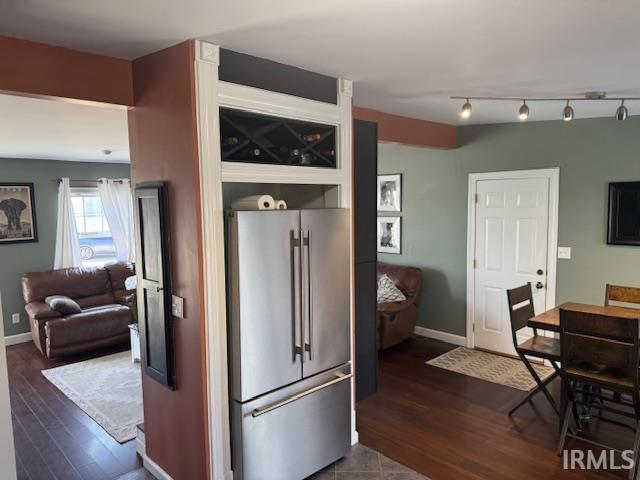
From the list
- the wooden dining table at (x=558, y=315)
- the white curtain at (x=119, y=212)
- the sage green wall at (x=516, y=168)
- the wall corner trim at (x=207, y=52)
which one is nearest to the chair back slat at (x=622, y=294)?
the wooden dining table at (x=558, y=315)

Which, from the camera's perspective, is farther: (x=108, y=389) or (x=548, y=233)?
(x=548, y=233)

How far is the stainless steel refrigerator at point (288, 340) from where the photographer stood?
2.44 metres

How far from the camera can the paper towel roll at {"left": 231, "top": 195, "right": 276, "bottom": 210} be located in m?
2.60

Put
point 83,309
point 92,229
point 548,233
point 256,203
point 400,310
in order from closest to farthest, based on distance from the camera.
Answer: point 256,203
point 548,233
point 400,310
point 83,309
point 92,229

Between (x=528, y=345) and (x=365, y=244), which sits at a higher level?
(x=365, y=244)

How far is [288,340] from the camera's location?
2.62 meters

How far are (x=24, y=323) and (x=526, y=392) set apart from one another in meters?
6.04

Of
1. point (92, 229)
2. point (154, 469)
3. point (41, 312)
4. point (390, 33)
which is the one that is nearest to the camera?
point (390, 33)

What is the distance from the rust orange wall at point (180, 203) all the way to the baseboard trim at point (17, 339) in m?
4.32

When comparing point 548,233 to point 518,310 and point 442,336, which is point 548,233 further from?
point 442,336

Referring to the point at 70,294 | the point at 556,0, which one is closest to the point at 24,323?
the point at 70,294

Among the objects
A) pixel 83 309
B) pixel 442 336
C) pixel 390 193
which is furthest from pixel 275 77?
pixel 83 309

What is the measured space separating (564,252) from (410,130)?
1.92 meters

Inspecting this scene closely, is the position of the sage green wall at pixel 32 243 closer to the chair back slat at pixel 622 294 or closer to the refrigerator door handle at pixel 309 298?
the refrigerator door handle at pixel 309 298
